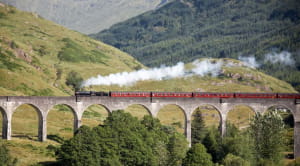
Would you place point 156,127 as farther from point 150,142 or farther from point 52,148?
point 52,148

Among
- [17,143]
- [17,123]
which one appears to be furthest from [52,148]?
[17,123]

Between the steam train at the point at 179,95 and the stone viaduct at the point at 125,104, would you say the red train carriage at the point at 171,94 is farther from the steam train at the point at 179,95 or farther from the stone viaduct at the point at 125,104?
the stone viaduct at the point at 125,104

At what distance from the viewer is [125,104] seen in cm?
11038

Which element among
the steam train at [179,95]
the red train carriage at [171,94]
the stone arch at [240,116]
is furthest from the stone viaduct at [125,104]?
the stone arch at [240,116]

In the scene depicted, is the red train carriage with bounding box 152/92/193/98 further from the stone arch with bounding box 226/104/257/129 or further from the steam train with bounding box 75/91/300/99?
the stone arch with bounding box 226/104/257/129

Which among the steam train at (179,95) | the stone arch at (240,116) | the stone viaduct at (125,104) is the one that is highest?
the steam train at (179,95)

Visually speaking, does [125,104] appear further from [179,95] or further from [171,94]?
[179,95]

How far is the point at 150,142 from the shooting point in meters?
91.2

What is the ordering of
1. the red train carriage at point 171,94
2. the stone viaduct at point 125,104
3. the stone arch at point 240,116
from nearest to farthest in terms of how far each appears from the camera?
the stone viaduct at point 125,104, the red train carriage at point 171,94, the stone arch at point 240,116

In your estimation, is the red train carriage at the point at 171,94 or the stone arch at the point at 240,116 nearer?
the red train carriage at the point at 171,94

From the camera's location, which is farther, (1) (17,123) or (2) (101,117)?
(2) (101,117)

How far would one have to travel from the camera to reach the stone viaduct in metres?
103

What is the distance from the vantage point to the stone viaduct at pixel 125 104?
103 metres

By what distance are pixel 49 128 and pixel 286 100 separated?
56.4 meters
